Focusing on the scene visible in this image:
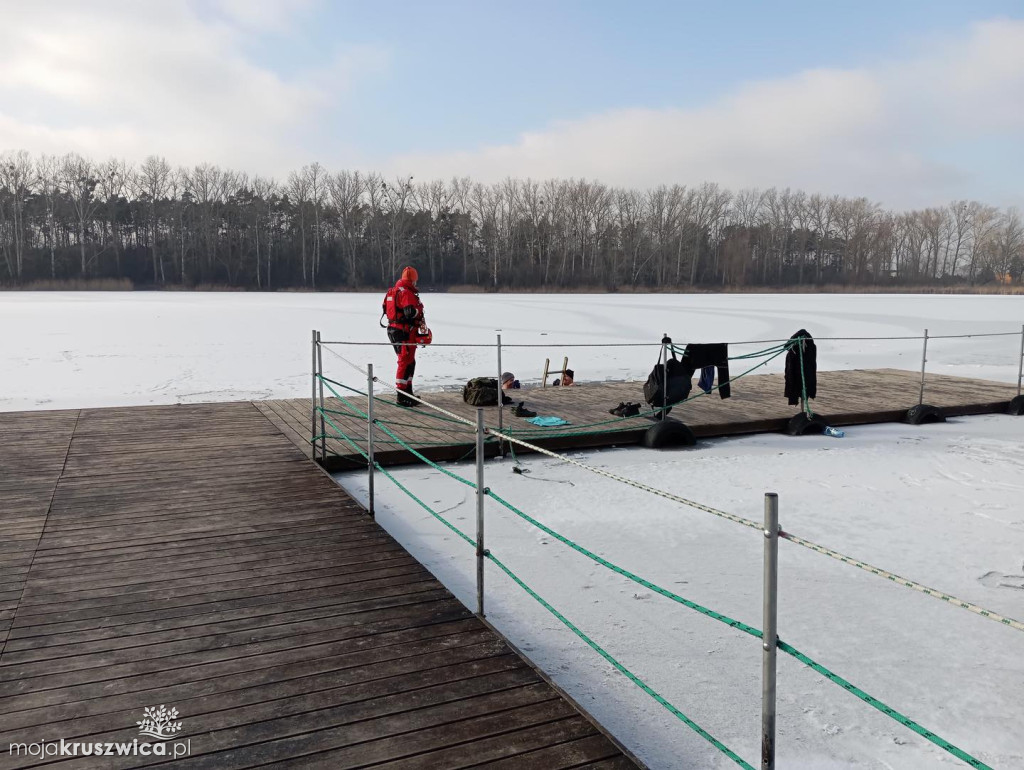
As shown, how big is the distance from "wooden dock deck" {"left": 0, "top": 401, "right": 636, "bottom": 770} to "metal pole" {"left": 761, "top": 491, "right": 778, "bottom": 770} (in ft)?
1.74

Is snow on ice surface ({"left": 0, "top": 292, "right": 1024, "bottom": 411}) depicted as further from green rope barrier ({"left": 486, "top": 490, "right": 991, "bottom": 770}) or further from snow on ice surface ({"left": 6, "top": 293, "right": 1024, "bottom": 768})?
green rope barrier ({"left": 486, "top": 490, "right": 991, "bottom": 770})

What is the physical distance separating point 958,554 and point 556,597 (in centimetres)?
281

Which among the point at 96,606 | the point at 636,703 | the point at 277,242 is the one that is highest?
the point at 277,242

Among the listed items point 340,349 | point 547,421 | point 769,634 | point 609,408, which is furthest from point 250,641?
point 340,349

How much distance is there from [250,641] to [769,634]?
217cm

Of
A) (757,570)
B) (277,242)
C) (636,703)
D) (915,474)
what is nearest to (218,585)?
(636,703)

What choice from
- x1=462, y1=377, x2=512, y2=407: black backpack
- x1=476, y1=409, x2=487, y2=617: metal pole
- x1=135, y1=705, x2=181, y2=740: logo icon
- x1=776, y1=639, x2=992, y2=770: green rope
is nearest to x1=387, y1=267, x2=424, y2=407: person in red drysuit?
x1=462, y1=377, x2=512, y2=407: black backpack

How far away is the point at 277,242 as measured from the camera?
199ft

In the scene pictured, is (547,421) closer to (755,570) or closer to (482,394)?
(482,394)

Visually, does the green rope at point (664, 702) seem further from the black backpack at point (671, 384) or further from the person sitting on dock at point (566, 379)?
the person sitting on dock at point (566, 379)

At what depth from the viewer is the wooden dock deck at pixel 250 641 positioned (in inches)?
97.9

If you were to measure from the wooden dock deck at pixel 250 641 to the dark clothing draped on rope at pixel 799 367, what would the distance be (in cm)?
585

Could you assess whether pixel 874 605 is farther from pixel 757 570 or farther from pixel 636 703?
pixel 636 703

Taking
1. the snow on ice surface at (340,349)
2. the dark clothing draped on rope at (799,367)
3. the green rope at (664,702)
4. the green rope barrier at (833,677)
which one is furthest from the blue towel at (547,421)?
the green rope barrier at (833,677)
